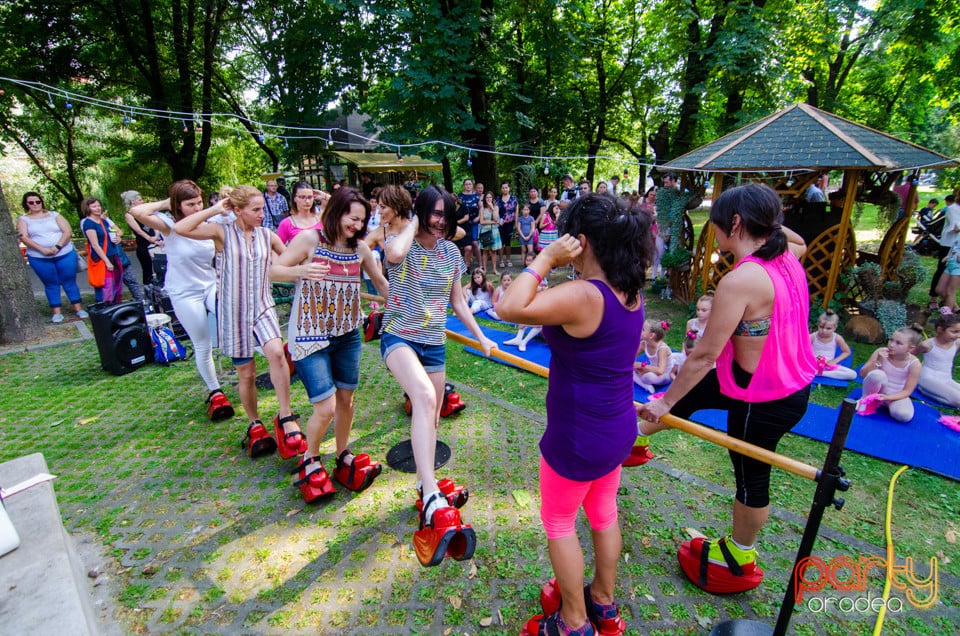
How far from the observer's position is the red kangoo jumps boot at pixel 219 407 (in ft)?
15.6

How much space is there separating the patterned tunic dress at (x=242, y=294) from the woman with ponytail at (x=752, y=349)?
3.02 metres

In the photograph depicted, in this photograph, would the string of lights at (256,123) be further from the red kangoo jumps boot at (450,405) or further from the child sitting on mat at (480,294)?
the red kangoo jumps boot at (450,405)

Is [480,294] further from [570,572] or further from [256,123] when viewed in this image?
[256,123]

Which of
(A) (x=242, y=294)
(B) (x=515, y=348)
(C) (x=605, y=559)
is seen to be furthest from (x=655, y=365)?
(A) (x=242, y=294)

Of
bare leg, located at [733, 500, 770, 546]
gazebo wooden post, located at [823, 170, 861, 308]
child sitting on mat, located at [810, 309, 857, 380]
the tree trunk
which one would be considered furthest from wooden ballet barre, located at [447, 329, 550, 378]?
the tree trunk

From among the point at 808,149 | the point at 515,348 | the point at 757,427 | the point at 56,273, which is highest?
the point at 808,149

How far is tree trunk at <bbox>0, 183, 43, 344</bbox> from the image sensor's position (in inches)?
277

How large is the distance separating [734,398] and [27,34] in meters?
18.3

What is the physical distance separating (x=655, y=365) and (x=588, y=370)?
170 inches

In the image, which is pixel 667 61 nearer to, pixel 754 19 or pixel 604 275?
pixel 754 19

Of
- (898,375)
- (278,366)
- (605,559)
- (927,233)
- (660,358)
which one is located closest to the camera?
(605,559)

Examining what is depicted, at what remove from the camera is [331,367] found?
3.39 m

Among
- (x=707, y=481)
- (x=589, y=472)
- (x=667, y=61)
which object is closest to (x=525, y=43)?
(x=667, y=61)

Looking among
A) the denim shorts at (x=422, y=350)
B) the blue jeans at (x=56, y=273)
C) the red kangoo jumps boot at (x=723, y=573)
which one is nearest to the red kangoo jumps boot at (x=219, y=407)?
the denim shorts at (x=422, y=350)
